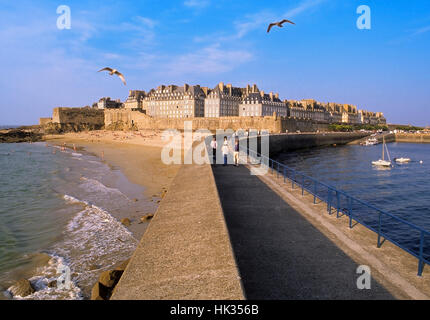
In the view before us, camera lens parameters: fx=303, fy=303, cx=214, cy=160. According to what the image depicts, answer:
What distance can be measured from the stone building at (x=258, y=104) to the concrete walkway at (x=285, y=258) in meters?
71.4

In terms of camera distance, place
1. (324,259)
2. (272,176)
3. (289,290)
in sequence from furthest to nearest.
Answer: (272,176) < (324,259) < (289,290)

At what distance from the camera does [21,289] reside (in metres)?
6.07

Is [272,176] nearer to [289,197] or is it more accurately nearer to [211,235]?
[289,197]

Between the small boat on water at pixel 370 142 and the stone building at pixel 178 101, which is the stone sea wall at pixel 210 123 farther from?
the small boat on water at pixel 370 142

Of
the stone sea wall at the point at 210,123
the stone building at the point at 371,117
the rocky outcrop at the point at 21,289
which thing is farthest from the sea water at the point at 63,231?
the stone building at the point at 371,117

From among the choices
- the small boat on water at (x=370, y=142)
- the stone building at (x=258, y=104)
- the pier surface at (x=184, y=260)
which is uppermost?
the stone building at (x=258, y=104)

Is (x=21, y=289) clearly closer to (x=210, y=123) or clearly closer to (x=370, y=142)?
(x=210, y=123)

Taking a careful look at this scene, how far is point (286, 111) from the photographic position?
92.1 metres

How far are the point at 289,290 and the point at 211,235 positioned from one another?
1493 millimetres

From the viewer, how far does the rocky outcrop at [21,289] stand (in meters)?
5.98

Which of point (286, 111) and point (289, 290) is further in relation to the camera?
point (286, 111)

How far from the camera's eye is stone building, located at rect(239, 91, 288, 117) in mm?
78125

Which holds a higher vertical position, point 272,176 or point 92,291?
point 272,176
